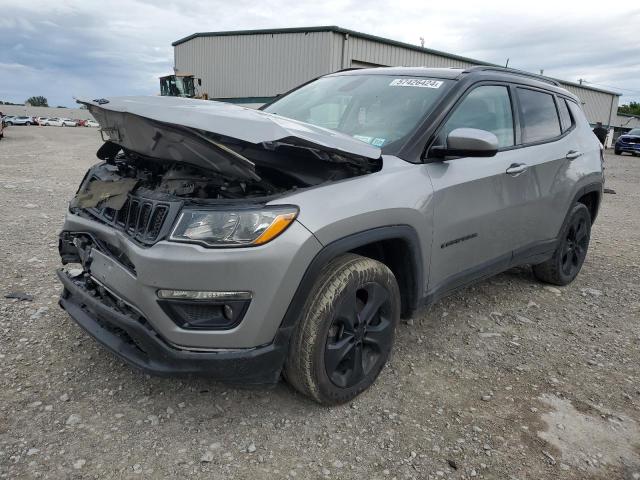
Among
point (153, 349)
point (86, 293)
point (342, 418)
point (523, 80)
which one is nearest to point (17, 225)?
point (86, 293)

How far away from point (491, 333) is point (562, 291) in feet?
4.37

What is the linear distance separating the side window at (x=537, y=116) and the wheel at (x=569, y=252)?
744 mm

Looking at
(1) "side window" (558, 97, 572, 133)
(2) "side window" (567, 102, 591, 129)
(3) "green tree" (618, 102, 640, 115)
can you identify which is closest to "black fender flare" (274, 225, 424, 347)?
(1) "side window" (558, 97, 572, 133)

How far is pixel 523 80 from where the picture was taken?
383 cm

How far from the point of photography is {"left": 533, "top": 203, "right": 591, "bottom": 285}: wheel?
14.2 feet

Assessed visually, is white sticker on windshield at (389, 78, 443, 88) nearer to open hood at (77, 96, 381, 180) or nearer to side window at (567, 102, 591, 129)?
open hood at (77, 96, 381, 180)

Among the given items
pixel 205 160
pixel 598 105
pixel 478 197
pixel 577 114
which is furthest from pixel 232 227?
pixel 598 105

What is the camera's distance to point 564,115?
4293 millimetres

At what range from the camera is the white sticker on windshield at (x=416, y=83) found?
3.17 metres

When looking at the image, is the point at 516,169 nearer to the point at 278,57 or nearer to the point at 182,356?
the point at 182,356

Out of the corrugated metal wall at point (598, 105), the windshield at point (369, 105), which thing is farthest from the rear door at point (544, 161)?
the corrugated metal wall at point (598, 105)

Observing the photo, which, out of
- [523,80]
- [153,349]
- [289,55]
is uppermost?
[289,55]

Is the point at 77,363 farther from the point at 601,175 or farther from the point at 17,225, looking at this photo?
the point at 601,175

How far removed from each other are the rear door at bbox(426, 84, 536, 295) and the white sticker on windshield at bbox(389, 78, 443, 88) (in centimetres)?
20
